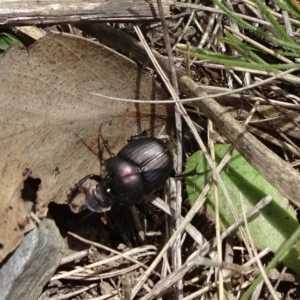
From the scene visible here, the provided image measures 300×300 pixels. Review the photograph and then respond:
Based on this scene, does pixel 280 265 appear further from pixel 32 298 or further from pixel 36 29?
pixel 36 29

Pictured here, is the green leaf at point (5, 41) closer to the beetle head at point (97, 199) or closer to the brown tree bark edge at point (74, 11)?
the brown tree bark edge at point (74, 11)

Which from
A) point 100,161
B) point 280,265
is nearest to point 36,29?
point 100,161

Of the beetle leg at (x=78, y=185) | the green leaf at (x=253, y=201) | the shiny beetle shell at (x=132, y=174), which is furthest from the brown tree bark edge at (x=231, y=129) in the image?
the beetle leg at (x=78, y=185)

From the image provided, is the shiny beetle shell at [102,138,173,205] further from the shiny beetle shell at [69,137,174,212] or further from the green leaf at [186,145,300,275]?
the green leaf at [186,145,300,275]

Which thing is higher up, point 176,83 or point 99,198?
point 176,83

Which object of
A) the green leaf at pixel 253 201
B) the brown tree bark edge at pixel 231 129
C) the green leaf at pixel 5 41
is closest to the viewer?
the brown tree bark edge at pixel 231 129

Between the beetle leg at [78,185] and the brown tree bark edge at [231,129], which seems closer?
the brown tree bark edge at [231,129]

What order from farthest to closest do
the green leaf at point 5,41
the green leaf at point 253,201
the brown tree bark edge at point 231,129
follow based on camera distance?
the green leaf at point 5,41
the green leaf at point 253,201
the brown tree bark edge at point 231,129
